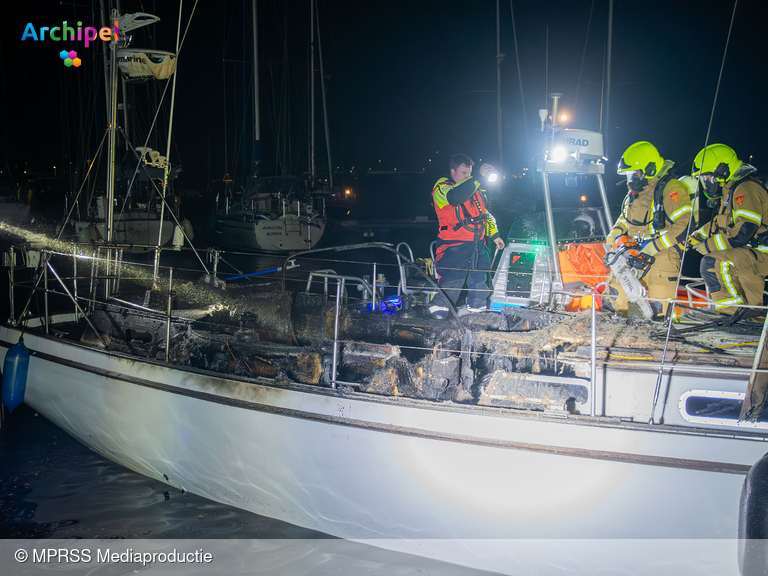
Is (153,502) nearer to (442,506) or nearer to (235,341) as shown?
(235,341)

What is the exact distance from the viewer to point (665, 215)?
14.2ft

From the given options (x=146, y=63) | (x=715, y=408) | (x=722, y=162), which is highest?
(x=146, y=63)

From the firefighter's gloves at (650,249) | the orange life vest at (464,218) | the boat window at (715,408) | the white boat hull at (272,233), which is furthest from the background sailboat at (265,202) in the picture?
the boat window at (715,408)

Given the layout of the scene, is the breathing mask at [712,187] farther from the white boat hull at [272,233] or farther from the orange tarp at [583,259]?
the white boat hull at [272,233]

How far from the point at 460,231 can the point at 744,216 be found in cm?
231

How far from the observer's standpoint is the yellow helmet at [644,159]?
14.6 feet

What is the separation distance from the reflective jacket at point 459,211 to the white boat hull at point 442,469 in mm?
2103

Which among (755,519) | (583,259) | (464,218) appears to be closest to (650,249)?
(583,259)

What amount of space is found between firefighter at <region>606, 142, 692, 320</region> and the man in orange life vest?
119 cm

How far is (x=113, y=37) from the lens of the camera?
15.9 ft

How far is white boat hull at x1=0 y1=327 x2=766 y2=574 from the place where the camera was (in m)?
2.74

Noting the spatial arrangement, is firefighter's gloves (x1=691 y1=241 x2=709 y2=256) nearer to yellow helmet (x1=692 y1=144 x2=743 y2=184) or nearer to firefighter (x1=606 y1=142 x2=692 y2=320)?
firefighter (x1=606 y1=142 x2=692 y2=320)

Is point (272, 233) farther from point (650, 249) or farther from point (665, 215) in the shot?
point (665, 215)

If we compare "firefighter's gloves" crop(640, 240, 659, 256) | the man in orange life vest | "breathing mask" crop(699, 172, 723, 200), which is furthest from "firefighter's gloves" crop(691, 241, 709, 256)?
the man in orange life vest
